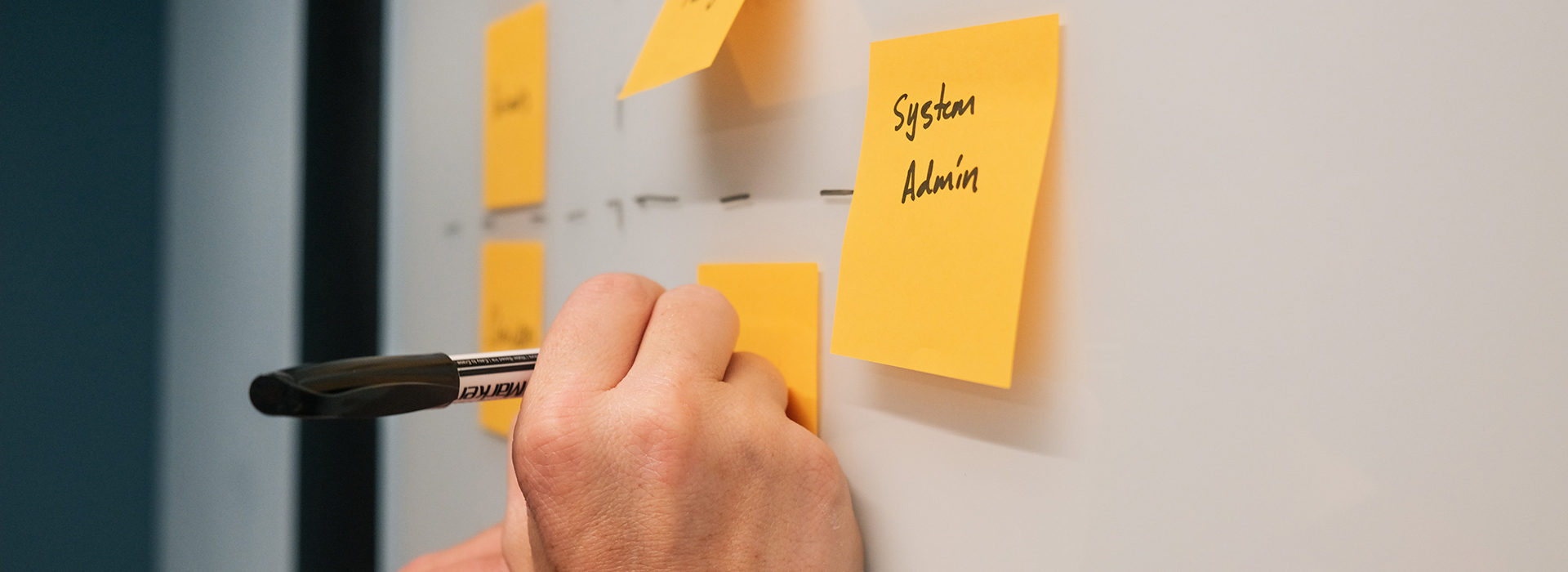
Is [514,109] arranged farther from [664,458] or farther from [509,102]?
[664,458]

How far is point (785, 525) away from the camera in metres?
0.29

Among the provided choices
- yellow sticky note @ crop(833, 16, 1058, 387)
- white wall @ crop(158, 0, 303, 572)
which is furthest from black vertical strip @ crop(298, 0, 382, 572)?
yellow sticky note @ crop(833, 16, 1058, 387)

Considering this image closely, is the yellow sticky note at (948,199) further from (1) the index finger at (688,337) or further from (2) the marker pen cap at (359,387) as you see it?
(2) the marker pen cap at (359,387)

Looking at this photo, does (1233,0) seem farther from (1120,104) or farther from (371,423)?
(371,423)

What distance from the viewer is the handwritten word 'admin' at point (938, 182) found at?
27 centimetres

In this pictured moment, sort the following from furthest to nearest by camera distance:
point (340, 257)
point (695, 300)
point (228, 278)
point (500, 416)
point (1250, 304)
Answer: point (228, 278) → point (340, 257) → point (500, 416) → point (695, 300) → point (1250, 304)

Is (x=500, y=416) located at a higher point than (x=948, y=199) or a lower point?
lower

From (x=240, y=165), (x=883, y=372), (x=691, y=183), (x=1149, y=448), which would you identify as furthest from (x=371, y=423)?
(x=1149, y=448)

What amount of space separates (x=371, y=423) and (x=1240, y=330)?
728 millimetres

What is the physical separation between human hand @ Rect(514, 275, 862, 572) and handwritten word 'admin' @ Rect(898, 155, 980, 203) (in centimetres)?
9

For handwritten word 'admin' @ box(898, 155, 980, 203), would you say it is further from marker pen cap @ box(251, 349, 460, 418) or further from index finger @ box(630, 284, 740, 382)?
marker pen cap @ box(251, 349, 460, 418)

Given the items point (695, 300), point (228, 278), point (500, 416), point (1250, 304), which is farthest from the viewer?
point (228, 278)

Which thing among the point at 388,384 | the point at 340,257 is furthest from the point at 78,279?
the point at 388,384

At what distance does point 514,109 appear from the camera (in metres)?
0.57
